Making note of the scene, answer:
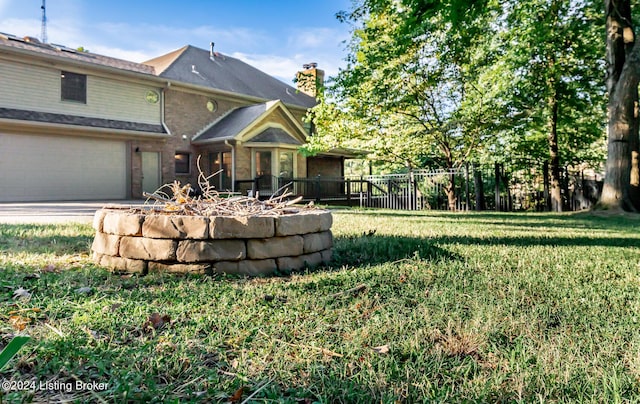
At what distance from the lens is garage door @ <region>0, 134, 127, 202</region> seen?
45.0ft

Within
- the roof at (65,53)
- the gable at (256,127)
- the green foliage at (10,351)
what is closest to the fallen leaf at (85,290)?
the green foliage at (10,351)

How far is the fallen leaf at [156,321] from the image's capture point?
214 cm

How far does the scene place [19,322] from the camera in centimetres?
212

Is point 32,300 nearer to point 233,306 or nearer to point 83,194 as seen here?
point 233,306

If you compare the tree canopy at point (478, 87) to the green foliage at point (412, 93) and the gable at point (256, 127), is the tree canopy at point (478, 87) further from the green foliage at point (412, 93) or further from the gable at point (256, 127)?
the gable at point (256, 127)

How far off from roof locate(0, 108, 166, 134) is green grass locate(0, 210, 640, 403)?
1248 centimetres

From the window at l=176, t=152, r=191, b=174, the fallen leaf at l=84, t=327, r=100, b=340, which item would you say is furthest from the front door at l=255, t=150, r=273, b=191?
the fallen leaf at l=84, t=327, r=100, b=340

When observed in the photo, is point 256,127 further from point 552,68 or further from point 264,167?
point 552,68

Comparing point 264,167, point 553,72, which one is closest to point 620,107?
point 553,72

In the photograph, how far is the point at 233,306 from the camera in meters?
2.51

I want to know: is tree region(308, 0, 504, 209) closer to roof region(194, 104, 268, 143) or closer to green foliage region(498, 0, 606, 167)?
green foliage region(498, 0, 606, 167)

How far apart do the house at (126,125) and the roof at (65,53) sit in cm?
7

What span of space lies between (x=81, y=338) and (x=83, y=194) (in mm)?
15375

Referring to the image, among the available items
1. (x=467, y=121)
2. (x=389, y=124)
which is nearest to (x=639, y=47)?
(x=467, y=121)
